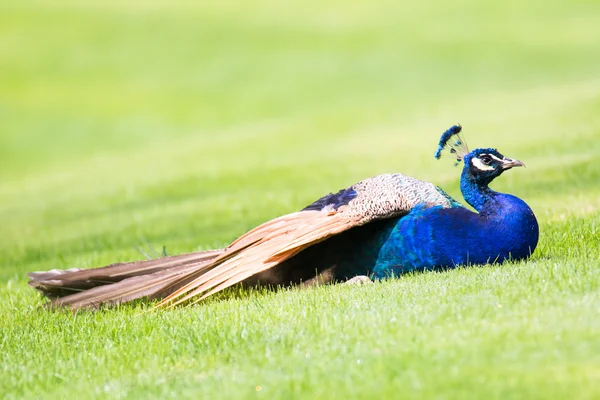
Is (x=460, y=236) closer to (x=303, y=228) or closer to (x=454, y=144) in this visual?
(x=454, y=144)

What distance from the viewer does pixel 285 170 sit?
16406mm

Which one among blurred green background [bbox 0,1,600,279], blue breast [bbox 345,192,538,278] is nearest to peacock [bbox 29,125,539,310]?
blue breast [bbox 345,192,538,278]

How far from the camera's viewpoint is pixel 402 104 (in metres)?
22.9

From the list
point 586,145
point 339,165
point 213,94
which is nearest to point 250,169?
point 339,165

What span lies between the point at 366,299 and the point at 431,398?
190cm

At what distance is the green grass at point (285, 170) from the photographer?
4.71 meters

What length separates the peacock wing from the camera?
6.68 metres

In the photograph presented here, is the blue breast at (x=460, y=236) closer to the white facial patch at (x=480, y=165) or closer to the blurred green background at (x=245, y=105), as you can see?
the white facial patch at (x=480, y=165)

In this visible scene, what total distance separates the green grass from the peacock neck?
57cm

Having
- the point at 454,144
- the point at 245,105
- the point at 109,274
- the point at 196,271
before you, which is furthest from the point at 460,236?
the point at 245,105

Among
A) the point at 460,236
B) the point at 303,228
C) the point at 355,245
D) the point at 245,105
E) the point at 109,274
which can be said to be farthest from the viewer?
the point at 245,105

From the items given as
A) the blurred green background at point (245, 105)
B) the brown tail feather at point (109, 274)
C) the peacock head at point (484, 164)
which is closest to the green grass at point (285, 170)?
the blurred green background at point (245, 105)

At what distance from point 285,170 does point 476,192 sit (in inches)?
380

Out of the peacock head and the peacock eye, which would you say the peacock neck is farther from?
the peacock eye
